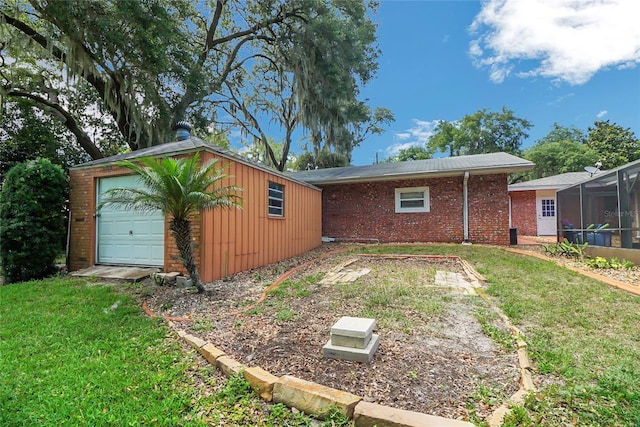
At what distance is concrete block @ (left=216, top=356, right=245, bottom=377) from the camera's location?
2373 mm

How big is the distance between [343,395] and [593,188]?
362 inches

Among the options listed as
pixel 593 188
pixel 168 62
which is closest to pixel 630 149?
pixel 593 188

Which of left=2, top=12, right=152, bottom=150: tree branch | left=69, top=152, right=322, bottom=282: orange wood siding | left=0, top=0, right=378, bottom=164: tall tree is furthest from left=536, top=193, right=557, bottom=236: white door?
left=2, top=12, right=152, bottom=150: tree branch

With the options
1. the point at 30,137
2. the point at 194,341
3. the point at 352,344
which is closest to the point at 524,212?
the point at 352,344

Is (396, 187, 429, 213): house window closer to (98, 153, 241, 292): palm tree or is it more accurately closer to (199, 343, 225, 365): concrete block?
(98, 153, 241, 292): palm tree

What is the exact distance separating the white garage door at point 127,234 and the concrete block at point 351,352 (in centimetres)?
464

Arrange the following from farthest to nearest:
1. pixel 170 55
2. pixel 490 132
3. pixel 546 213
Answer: pixel 490 132
pixel 546 213
pixel 170 55

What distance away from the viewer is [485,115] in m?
25.4

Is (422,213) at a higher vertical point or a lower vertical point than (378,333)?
higher

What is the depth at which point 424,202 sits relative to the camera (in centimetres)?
1056

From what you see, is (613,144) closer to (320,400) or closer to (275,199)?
(275,199)

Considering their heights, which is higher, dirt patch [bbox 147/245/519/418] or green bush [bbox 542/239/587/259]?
green bush [bbox 542/239/587/259]

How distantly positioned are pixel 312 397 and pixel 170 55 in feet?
38.9

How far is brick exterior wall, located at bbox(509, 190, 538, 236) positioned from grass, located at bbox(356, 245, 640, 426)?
375 inches
